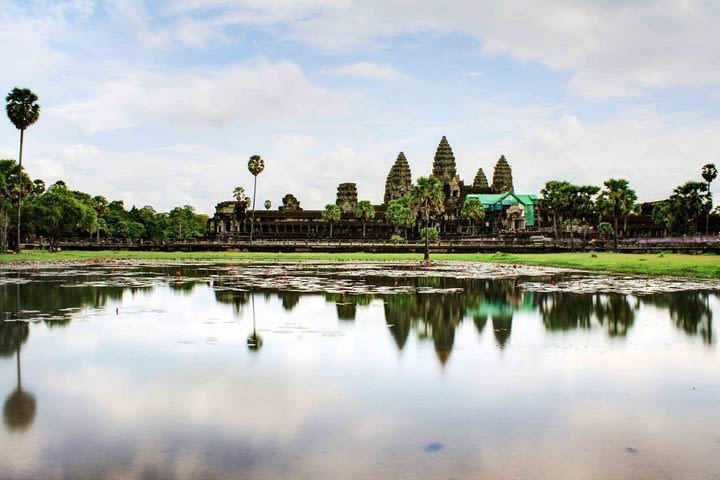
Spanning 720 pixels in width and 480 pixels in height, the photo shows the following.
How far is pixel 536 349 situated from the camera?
589 inches

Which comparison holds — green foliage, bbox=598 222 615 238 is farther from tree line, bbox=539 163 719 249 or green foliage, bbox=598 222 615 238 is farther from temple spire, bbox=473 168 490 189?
temple spire, bbox=473 168 490 189

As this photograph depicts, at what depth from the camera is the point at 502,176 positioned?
18875cm

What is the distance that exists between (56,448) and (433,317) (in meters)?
13.5

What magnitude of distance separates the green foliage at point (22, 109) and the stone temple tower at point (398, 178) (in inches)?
4368

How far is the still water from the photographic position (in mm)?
7816

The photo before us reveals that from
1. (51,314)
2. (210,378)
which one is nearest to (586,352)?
(210,378)

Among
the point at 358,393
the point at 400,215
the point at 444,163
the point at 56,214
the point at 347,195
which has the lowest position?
the point at 358,393

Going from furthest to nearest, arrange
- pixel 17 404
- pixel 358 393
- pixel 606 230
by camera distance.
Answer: pixel 606 230 → pixel 358 393 → pixel 17 404

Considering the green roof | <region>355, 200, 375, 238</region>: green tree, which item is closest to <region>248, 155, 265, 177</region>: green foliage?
<region>355, 200, 375, 238</region>: green tree

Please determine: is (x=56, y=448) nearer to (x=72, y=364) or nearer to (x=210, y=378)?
(x=210, y=378)

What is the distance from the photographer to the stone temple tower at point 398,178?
177125 mm

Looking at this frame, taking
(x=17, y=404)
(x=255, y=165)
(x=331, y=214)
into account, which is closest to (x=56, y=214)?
(x=255, y=165)

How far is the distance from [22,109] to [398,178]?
116054 millimetres

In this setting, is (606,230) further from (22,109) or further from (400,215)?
(22,109)
